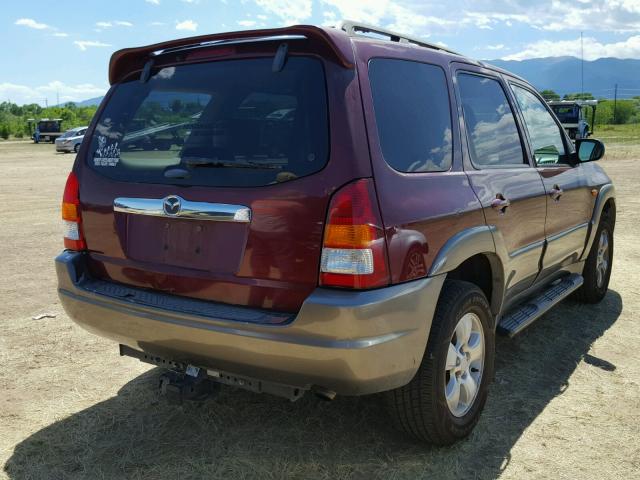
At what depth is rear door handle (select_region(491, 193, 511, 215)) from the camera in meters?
3.27

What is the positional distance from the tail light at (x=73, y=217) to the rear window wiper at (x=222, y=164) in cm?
74

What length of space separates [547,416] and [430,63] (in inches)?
78.5

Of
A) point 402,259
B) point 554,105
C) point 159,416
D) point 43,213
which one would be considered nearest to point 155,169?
point 402,259

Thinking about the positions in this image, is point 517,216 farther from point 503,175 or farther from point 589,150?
point 589,150

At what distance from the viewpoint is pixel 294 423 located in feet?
10.8

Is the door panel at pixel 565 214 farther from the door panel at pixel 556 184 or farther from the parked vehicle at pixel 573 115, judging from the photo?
the parked vehicle at pixel 573 115

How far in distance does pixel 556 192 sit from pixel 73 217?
303 centimetres

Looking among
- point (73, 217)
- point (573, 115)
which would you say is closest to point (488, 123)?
point (73, 217)

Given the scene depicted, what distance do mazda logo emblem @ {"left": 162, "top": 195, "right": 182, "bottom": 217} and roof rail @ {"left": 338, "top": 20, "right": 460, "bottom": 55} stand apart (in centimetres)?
102

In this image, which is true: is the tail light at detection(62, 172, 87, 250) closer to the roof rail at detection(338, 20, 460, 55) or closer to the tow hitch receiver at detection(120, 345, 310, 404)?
the tow hitch receiver at detection(120, 345, 310, 404)

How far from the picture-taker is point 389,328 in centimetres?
245

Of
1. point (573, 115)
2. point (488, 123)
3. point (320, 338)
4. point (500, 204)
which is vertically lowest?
point (573, 115)

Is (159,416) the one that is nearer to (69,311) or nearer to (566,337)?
A: (69,311)

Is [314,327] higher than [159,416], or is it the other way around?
[314,327]
